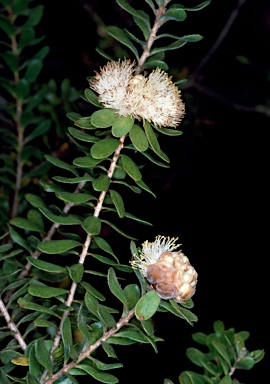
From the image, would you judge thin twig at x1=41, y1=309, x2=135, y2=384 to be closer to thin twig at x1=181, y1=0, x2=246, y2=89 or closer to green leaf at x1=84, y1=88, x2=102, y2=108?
green leaf at x1=84, y1=88, x2=102, y2=108

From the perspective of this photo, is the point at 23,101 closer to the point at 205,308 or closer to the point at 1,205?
the point at 1,205

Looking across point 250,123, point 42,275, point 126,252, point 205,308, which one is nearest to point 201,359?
point 42,275

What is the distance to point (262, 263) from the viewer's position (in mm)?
1611

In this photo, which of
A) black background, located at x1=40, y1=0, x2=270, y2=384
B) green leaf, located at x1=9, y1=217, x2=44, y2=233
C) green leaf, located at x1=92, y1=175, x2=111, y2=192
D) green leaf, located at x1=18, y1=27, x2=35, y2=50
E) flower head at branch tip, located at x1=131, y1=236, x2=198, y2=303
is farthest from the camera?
black background, located at x1=40, y1=0, x2=270, y2=384

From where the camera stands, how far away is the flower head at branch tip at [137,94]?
73 centimetres

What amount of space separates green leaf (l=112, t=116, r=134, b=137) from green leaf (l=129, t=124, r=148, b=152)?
0.01 metres

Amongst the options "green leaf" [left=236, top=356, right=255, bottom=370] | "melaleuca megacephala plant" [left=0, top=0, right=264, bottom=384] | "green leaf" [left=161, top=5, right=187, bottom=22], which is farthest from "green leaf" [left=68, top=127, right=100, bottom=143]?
"green leaf" [left=236, top=356, right=255, bottom=370]

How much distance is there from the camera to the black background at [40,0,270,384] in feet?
4.91

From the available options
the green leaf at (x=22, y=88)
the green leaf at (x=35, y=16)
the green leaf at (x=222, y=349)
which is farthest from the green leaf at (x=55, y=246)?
the green leaf at (x=35, y=16)

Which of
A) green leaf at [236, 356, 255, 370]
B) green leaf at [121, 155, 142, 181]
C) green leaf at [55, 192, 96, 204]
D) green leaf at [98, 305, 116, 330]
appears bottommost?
green leaf at [236, 356, 255, 370]

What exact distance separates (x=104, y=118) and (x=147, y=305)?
0.89ft

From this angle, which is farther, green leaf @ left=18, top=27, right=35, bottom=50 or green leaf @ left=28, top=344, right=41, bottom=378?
green leaf @ left=18, top=27, right=35, bottom=50

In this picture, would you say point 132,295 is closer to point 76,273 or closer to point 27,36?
point 76,273

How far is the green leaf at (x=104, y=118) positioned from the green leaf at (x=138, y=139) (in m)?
0.03
